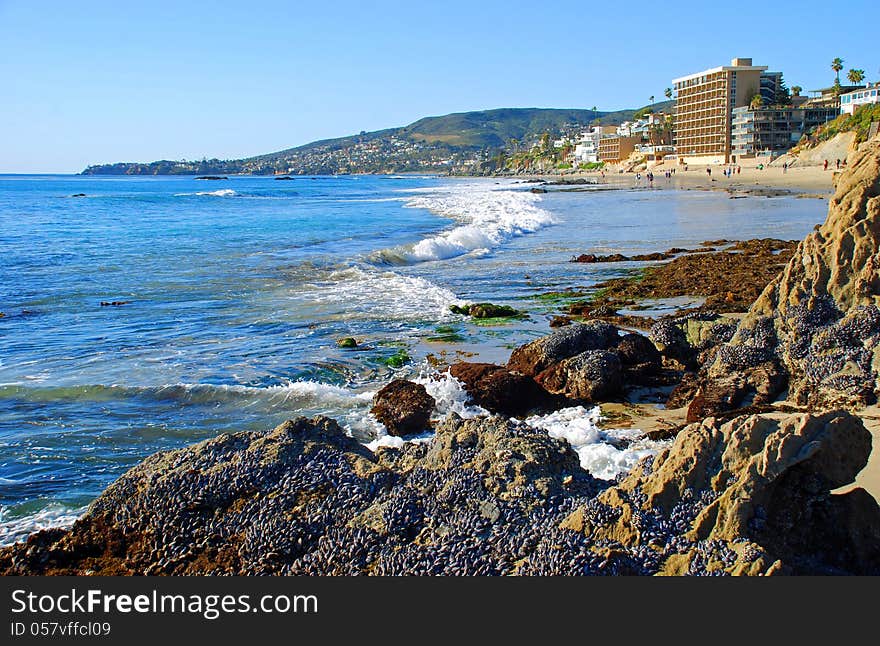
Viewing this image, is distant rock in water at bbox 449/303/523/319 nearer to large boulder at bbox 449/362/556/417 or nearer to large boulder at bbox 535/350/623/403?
large boulder at bbox 535/350/623/403

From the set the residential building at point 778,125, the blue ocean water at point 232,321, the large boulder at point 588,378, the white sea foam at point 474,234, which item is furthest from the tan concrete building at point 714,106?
the large boulder at point 588,378

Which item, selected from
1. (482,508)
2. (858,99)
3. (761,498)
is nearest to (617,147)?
(858,99)

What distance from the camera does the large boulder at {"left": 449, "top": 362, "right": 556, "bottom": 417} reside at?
10.2 metres

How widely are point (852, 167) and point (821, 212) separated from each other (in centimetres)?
3020

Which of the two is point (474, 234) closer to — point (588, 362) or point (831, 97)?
point (588, 362)

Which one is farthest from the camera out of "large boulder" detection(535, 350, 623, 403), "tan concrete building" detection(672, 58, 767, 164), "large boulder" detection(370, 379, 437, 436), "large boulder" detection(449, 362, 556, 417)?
"tan concrete building" detection(672, 58, 767, 164)

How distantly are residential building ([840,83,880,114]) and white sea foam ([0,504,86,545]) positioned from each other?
10649cm

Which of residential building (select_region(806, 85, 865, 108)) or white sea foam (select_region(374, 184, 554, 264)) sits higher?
residential building (select_region(806, 85, 865, 108))

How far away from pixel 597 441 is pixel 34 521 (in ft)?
18.8

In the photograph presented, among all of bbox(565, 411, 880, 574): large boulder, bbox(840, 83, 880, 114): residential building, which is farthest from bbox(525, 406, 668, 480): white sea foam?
bbox(840, 83, 880, 114): residential building

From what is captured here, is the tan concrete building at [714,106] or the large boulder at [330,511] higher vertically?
the tan concrete building at [714,106]

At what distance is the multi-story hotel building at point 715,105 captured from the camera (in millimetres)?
123250

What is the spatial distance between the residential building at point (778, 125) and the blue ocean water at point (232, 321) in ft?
248

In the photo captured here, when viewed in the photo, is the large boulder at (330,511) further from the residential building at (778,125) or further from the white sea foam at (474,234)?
the residential building at (778,125)
